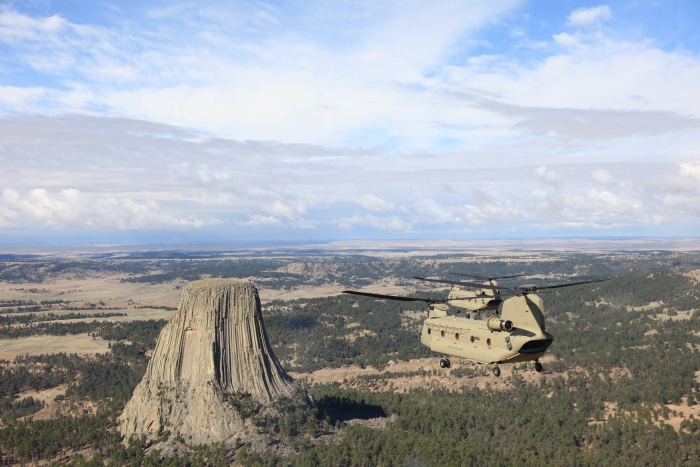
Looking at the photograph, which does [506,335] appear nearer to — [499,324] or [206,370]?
[499,324]

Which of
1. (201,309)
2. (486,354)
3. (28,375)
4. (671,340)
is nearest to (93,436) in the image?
(201,309)

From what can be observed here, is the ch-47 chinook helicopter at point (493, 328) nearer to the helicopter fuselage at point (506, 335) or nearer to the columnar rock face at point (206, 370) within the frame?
the helicopter fuselage at point (506, 335)

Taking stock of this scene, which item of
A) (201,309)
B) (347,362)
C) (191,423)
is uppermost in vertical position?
(201,309)

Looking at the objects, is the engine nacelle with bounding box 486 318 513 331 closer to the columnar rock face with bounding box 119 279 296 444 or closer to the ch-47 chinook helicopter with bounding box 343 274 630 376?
the ch-47 chinook helicopter with bounding box 343 274 630 376

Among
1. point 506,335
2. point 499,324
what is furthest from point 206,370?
point 499,324

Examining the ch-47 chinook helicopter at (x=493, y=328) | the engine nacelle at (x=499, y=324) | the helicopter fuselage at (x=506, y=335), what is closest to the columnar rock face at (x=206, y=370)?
the ch-47 chinook helicopter at (x=493, y=328)

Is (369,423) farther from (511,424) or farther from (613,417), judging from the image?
(613,417)
